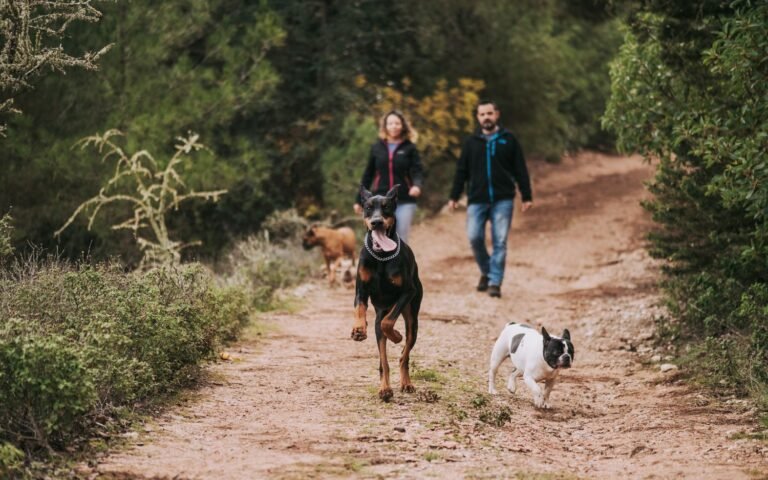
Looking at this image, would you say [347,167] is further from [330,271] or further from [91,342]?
[91,342]

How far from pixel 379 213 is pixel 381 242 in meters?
0.29

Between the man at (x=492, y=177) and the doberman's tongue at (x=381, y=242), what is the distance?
221 inches

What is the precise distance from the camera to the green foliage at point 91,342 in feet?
18.6

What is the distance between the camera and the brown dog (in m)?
14.9

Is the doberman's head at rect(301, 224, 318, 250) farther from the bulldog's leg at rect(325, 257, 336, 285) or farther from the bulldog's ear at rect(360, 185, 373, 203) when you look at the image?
the bulldog's ear at rect(360, 185, 373, 203)

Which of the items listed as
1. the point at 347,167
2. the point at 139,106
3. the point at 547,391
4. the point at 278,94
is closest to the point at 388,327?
the point at 547,391

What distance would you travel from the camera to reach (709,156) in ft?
28.1

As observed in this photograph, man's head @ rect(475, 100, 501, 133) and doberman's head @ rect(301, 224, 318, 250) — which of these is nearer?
man's head @ rect(475, 100, 501, 133)

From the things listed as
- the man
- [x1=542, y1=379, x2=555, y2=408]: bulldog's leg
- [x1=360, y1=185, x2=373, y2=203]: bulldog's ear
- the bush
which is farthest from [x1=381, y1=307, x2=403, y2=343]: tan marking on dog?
the man

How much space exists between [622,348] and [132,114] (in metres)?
9.43

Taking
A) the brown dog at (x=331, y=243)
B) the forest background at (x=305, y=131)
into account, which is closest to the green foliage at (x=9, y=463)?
the forest background at (x=305, y=131)

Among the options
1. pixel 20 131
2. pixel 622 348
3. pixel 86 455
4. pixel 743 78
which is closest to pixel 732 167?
pixel 743 78

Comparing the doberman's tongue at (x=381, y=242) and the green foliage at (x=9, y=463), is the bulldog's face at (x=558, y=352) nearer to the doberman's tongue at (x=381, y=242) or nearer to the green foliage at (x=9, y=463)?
the doberman's tongue at (x=381, y=242)

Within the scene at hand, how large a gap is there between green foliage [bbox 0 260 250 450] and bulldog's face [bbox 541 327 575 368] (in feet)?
9.35
